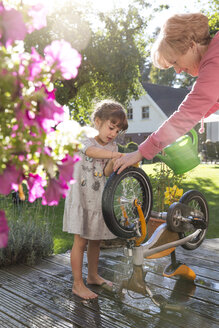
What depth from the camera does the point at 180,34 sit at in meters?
2.03

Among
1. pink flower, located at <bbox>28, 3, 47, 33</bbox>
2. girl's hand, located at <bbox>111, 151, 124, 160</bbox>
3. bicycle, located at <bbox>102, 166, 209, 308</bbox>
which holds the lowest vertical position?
bicycle, located at <bbox>102, 166, 209, 308</bbox>

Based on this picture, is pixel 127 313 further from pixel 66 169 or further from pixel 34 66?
pixel 34 66

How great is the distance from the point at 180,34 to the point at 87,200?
3.95 ft

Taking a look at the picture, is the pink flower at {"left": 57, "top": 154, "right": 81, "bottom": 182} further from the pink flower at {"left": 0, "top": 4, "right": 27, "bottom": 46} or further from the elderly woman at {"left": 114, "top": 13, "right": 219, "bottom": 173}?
the elderly woman at {"left": 114, "top": 13, "right": 219, "bottom": 173}

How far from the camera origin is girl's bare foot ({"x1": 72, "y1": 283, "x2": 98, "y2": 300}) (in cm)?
244

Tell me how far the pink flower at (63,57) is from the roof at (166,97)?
26.1 m

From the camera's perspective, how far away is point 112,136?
2.60m

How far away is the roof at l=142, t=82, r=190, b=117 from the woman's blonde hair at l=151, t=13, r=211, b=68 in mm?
24728

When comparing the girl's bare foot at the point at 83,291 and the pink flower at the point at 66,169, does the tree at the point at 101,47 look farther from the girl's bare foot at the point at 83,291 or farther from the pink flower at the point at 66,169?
the pink flower at the point at 66,169

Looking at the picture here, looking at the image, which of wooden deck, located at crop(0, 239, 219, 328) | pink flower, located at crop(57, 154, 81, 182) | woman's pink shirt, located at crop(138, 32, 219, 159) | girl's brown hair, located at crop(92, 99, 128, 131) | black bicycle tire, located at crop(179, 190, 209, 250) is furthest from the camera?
black bicycle tire, located at crop(179, 190, 209, 250)

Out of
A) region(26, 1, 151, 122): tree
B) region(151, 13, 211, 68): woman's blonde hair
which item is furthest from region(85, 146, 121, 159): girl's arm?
region(26, 1, 151, 122): tree

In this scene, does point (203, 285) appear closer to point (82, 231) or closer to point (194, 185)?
point (82, 231)

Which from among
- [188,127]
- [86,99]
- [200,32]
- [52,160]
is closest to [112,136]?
[188,127]

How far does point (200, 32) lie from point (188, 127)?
1.64 ft
